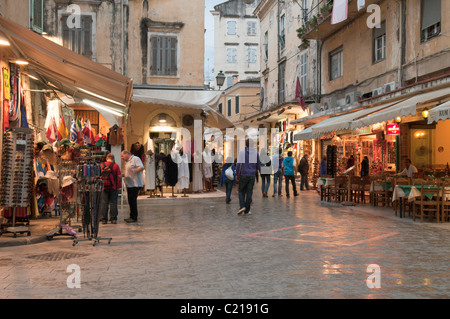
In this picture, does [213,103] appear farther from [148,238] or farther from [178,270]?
[178,270]

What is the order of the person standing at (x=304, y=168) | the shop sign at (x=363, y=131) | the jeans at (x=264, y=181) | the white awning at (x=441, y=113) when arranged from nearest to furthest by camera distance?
the white awning at (x=441, y=113) < the jeans at (x=264, y=181) < the shop sign at (x=363, y=131) < the person standing at (x=304, y=168)

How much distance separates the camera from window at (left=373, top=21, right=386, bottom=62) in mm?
18375

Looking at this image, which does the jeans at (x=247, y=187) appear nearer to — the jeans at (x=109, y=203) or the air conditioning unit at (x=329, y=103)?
the jeans at (x=109, y=203)

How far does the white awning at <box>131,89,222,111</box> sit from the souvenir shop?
4774 mm

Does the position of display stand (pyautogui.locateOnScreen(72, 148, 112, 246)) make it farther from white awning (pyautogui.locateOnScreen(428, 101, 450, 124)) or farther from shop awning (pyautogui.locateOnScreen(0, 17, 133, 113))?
white awning (pyautogui.locateOnScreen(428, 101, 450, 124))

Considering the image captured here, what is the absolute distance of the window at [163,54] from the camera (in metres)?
20.4

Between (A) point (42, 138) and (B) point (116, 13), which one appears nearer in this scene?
(A) point (42, 138)

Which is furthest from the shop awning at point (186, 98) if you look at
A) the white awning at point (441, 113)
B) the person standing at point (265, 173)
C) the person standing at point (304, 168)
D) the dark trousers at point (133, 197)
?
the white awning at point (441, 113)

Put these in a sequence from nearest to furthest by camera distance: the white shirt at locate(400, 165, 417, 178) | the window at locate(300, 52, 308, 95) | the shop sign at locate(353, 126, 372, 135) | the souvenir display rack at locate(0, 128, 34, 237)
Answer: the souvenir display rack at locate(0, 128, 34, 237), the white shirt at locate(400, 165, 417, 178), the shop sign at locate(353, 126, 372, 135), the window at locate(300, 52, 308, 95)

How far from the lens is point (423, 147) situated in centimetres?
1706

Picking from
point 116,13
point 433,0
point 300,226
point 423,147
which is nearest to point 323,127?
point 423,147

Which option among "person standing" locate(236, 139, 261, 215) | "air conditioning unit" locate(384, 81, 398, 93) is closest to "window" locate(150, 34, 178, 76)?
"air conditioning unit" locate(384, 81, 398, 93)

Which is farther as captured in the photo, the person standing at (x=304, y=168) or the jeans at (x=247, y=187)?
the person standing at (x=304, y=168)
